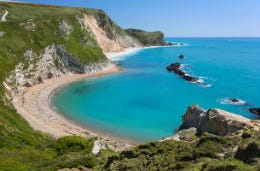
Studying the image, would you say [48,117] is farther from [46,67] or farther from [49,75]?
[46,67]

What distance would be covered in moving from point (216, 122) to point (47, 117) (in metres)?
29.7

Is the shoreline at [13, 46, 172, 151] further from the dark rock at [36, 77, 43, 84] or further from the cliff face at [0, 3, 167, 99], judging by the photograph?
the cliff face at [0, 3, 167, 99]

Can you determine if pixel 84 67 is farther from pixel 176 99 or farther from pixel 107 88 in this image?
pixel 176 99

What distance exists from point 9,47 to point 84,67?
32.7 m

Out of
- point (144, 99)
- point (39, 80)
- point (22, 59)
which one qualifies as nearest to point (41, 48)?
point (39, 80)

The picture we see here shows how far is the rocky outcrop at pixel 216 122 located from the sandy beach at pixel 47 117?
32.8 ft

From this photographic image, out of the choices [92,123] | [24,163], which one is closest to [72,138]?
[24,163]

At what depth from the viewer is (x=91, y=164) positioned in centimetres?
2250

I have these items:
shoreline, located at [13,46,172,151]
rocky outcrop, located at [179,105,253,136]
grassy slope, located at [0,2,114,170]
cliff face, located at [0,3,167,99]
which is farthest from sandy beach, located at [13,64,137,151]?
rocky outcrop, located at [179,105,253,136]

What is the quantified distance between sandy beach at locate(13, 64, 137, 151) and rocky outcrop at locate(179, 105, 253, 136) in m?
10.0

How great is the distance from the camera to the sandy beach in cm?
4591

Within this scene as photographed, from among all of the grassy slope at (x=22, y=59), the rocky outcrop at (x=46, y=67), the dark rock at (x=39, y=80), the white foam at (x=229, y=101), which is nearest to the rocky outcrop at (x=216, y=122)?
the grassy slope at (x=22, y=59)

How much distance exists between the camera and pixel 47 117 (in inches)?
2154

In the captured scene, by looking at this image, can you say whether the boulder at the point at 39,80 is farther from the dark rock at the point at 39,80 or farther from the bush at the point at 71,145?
the bush at the point at 71,145
